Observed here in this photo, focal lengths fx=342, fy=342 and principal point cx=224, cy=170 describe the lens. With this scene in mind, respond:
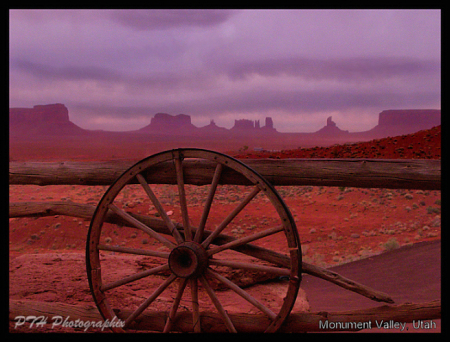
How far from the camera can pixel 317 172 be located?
3402mm

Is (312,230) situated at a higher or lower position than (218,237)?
lower

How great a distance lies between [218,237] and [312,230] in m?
10.1

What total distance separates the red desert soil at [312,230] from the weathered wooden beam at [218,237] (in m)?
1.17

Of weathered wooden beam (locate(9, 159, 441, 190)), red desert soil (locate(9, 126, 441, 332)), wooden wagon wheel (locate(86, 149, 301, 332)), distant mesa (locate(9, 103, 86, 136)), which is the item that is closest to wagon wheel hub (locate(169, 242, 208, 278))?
wooden wagon wheel (locate(86, 149, 301, 332))

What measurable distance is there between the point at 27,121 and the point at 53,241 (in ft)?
293

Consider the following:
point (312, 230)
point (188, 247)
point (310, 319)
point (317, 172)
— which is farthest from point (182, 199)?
point (312, 230)

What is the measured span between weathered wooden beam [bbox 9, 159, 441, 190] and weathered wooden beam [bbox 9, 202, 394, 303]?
0.45 meters

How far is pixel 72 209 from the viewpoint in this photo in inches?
161

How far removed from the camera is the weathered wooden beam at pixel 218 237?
3318 mm

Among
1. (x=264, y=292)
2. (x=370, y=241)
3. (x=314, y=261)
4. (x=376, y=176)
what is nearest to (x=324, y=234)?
(x=370, y=241)

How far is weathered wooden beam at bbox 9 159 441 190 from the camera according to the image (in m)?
3.24

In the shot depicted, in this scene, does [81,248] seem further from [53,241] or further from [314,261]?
[314,261]

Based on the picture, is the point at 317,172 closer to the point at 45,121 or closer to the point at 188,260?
the point at 188,260

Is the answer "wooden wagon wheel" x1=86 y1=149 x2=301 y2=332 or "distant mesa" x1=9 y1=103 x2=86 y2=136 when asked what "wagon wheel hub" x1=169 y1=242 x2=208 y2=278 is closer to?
"wooden wagon wheel" x1=86 y1=149 x2=301 y2=332
